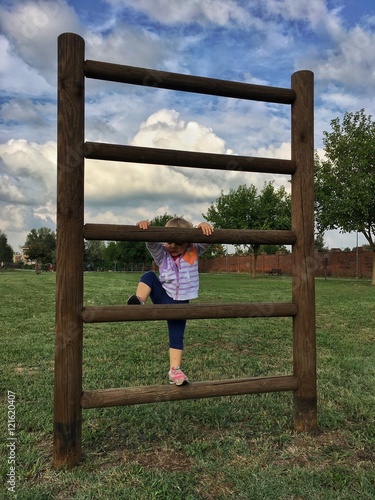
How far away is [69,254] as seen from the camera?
2.63m

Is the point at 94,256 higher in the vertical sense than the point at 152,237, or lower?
higher

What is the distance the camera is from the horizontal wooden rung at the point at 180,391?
266 cm

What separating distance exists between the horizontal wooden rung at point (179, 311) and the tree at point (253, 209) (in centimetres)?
3655

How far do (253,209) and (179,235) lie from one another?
126ft

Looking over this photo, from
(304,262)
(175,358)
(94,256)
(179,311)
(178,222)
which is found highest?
(94,256)

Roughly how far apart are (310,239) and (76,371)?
1.71 m

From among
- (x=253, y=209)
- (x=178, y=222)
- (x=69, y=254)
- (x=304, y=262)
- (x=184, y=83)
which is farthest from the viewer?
(x=253, y=209)

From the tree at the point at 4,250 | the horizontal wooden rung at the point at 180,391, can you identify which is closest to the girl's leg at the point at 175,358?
the horizontal wooden rung at the point at 180,391

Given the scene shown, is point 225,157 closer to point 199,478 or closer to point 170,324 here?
point 170,324

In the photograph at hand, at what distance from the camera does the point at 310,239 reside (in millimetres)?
3068

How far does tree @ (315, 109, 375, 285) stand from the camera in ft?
84.5

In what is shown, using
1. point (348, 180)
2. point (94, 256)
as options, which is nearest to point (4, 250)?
point (94, 256)

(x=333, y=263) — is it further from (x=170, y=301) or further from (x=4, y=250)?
(x=4, y=250)

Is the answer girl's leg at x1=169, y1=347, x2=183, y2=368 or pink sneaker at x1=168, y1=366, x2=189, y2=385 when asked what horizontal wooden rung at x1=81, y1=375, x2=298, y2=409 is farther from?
girl's leg at x1=169, y1=347, x2=183, y2=368
